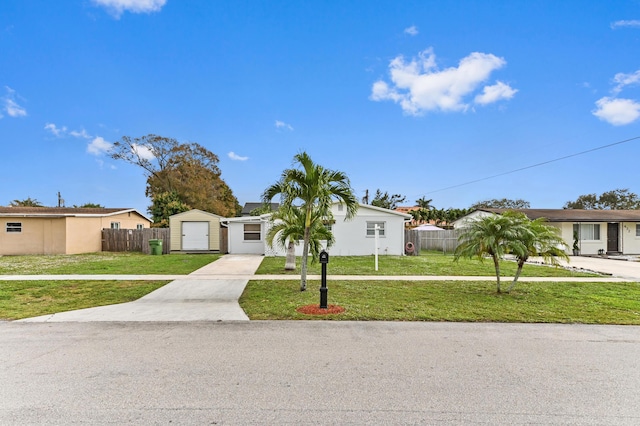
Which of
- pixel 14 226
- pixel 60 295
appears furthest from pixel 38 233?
pixel 60 295

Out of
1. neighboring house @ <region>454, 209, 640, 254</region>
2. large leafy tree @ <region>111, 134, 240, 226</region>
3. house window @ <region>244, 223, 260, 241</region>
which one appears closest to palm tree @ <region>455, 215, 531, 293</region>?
house window @ <region>244, 223, 260, 241</region>

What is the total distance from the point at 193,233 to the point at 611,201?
52.9 m

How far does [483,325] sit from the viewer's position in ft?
19.8

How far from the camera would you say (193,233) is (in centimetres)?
2223

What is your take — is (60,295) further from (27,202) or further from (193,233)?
(27,202)

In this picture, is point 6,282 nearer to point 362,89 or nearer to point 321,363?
point 321,363

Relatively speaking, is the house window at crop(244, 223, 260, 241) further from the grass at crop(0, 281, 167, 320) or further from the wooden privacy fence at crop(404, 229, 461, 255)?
the grass at crop(0, 281, 167, 320)

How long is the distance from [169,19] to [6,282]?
37.4 feet

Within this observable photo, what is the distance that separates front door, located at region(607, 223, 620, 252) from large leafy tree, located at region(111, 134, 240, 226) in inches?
1352

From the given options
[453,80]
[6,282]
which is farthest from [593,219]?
[6,282]

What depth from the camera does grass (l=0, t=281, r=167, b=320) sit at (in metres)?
7.04

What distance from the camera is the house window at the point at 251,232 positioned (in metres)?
21.4

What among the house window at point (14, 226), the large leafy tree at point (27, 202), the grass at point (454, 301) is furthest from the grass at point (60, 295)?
the large leafy tree at point (27, 202)

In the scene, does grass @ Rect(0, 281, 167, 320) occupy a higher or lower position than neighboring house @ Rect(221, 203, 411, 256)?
lower
